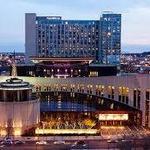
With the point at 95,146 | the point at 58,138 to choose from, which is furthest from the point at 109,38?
the point at 95,146

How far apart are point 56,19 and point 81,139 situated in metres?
87.1

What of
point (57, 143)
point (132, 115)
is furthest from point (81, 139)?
point (132, 115)

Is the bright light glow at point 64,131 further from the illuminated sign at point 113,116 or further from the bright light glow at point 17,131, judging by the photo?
the illuminated sign at point 113,116

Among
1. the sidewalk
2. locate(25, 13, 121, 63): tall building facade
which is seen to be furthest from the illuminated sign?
locate(25, 13, 121, 63): tall building facade

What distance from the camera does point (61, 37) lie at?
133 m

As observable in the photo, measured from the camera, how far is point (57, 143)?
47656 mm

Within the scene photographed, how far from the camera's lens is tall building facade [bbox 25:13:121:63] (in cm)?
12888

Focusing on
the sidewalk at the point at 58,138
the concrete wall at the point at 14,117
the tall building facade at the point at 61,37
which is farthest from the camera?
the tall building facade at the point at 61,37

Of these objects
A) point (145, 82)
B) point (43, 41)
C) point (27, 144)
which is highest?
point (43, 41)

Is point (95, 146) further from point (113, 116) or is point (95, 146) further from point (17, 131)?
point (113, 116)

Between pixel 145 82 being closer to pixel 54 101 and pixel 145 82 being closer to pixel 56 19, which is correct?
pixel 54 101

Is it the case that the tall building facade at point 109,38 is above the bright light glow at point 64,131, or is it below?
above

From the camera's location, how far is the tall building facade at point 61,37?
423 ft

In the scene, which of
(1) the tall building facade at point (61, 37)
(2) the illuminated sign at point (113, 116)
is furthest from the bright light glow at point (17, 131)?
(1) the tall building facade at point (61, 37)
